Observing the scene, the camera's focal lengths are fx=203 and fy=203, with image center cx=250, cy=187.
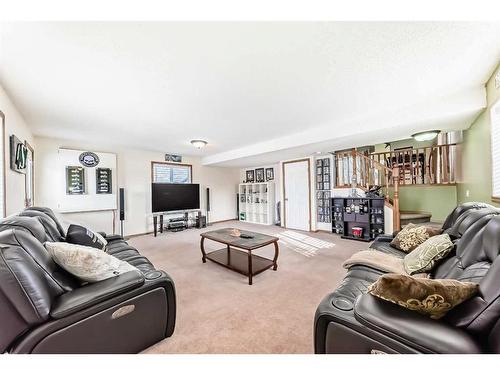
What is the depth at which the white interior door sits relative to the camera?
5.61m

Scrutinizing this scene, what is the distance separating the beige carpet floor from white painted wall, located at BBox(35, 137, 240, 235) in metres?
1.73

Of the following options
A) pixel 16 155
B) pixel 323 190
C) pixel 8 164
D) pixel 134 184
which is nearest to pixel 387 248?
pixel 323 190

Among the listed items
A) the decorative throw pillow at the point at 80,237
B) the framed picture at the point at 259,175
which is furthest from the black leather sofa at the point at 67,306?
the framed picture at the point at 259,175

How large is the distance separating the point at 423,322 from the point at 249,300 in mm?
1535

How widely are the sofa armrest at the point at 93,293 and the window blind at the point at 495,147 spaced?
11.4ft

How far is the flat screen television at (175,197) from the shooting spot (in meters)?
5.35

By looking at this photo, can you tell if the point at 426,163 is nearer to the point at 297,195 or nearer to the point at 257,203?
the point at 297,195

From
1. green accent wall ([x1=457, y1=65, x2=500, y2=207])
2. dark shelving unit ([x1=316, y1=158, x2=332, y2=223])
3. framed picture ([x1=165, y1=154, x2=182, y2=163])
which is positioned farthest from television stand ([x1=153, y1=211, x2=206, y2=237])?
green accent wall ([x1=457, y1=65, x2=500, y2=207])

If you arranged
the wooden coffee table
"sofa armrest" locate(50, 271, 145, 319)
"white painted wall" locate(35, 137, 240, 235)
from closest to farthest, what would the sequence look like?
"sofa armrest" locate(50, 271, 145, 319), the wooden coffee table, "white painted wall" locate(35, 137, 240, 235)

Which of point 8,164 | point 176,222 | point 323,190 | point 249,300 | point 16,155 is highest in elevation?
point 16,155

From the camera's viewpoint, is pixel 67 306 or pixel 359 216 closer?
pixel 67 306

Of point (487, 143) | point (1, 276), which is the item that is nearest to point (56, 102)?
point (1, 276)

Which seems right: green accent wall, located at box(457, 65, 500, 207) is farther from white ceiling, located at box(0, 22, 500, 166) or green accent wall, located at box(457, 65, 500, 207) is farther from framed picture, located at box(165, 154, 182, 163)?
framed picture, located at box(165, 154, 182, 163)

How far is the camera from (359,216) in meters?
4.55
